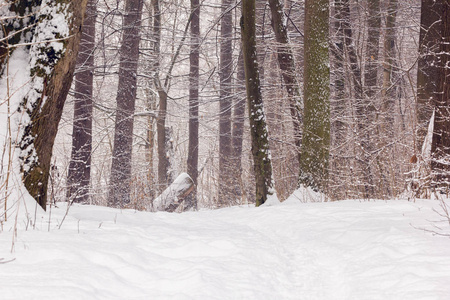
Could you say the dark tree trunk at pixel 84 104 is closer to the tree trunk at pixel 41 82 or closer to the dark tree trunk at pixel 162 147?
the tree trunk at pixel 41 82

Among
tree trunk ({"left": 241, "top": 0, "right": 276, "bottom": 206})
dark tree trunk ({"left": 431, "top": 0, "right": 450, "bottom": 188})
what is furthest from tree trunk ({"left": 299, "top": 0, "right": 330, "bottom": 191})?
dark tree trunk ({"left": 431, "top": 0, "right": 450, "bottom": 188})

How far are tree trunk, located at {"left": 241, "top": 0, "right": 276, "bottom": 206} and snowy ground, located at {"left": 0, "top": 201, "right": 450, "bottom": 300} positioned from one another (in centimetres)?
352

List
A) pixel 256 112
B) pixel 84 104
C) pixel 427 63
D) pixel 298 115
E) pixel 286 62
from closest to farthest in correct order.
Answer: pixel 427 63 → pixel 256 112 → pixel 298 115 → pixel 286 62 → pixel 84 104

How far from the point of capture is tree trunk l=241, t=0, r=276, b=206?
28.7ft

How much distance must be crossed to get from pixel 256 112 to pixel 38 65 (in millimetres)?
4823

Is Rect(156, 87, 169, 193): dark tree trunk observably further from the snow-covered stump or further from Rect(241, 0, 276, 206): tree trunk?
Rect(241, 0, 276, 206): tree trunk

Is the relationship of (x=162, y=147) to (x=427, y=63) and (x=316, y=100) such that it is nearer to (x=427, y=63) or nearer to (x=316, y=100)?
(x=316, y=100)

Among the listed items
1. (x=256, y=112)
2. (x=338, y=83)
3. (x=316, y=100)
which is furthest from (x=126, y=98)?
(x=316, y=100)

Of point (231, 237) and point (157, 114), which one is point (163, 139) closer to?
point (157, 114)

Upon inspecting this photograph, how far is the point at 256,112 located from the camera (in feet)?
28.9

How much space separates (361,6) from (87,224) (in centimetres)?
1088

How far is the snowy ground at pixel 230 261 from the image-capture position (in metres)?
2.85

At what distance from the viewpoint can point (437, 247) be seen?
3723mm

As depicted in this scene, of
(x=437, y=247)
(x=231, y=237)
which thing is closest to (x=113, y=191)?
(x=231, y=237)
